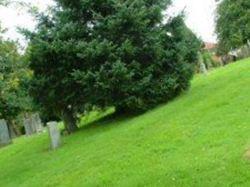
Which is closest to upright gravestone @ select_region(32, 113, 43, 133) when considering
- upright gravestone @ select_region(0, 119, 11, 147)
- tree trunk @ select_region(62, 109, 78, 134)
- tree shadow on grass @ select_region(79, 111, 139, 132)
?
upright gravestone @ select_region(0, 119, 11, 147)

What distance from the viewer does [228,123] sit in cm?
1402

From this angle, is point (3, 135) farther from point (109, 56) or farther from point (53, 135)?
point (109, 56)

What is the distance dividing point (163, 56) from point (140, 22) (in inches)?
63.1

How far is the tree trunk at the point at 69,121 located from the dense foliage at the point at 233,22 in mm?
38631

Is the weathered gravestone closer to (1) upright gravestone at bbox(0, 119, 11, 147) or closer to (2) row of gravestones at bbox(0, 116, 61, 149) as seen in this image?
(2) row of gravestones at bbox(0, 116, 61, 149)

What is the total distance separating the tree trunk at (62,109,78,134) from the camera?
74.8 feet

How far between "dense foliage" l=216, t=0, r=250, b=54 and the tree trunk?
38631 mm

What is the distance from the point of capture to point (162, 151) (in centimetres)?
1312

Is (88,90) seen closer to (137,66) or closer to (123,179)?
(137,66)

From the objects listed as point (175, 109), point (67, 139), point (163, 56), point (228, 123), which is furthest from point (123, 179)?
point (163, 56)

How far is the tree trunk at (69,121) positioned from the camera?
22.8m

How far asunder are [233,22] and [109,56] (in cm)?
4427

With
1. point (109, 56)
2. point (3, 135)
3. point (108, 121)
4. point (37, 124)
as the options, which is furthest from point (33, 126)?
point (109, 56)

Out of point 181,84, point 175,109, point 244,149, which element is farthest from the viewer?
point 181,84
